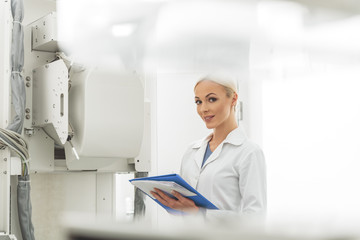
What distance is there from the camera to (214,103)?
6.93ft

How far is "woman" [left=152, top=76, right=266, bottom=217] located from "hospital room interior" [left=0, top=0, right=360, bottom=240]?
0.06 feet

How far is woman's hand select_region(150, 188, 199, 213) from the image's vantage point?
1.82 metres

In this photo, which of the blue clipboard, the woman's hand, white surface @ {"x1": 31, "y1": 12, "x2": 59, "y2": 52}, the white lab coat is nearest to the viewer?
the blue clipboard

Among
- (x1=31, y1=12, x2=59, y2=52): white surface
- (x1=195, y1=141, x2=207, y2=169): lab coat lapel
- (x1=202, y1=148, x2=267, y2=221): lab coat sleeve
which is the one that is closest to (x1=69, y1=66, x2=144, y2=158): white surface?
(x1=31, y1=12, x2=59, y2=52): white surface

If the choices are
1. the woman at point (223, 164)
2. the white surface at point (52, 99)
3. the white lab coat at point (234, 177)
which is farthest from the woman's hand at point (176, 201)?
the white surface at point (52, 99)

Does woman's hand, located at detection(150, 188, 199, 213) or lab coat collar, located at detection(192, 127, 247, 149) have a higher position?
lab coat collar, located at detection(192, 127, 247, 149)

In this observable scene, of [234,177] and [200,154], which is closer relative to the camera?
[234,177]

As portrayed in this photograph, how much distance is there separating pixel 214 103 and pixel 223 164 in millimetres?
267

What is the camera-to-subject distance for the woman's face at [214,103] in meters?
2.11

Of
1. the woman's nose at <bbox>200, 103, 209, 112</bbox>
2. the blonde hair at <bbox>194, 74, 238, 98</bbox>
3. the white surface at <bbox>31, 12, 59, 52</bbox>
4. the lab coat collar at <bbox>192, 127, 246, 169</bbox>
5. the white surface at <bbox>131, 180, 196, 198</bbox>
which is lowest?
the white surface at <bbox>131, 180, 196, 198</bbox>

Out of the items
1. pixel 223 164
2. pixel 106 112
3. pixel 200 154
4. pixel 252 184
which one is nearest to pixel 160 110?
pixel 106 112

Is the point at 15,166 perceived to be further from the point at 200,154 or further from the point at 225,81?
the point at 225,81

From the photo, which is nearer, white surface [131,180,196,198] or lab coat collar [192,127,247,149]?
white surface [131,180,196,198]

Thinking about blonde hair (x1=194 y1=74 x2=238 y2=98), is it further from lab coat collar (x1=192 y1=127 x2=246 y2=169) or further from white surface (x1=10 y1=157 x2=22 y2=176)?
white surface (x1=10 y1=157 x2=22 y2=176)
